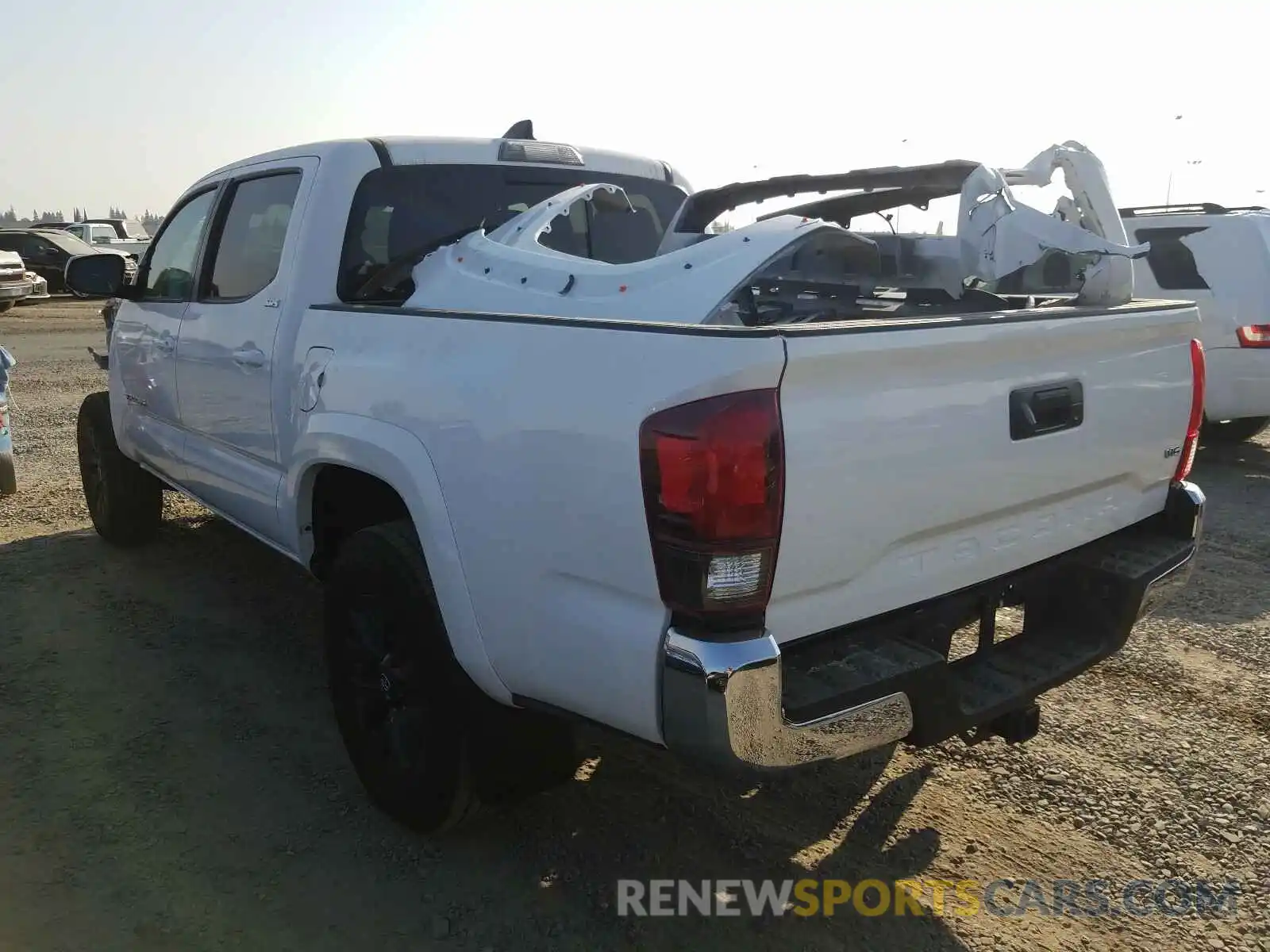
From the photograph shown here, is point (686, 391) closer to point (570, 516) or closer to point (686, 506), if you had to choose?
point (686, 506)

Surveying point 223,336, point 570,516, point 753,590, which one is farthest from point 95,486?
point 753,590

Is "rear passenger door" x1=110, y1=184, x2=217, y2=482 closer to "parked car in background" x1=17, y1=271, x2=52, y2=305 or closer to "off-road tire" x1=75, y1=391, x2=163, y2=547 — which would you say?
"off-road tire" x1=75, y1=391, x2=163, y2=547

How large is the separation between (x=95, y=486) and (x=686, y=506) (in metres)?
5.01

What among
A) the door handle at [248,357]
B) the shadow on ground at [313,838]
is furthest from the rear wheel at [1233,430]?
the door handle at [248,357]

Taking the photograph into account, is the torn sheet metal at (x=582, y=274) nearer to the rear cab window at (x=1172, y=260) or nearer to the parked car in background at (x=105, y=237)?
the rear cab window at (x=1172, y=260)

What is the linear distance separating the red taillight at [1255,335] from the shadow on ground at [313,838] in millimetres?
6118

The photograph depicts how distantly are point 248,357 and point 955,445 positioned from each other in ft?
8.43

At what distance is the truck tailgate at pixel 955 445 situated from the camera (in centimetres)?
205

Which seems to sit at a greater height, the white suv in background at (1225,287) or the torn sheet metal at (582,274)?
the torn sheet metal at (582,274)

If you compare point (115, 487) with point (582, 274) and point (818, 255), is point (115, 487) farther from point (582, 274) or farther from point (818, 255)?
point (818, 255)

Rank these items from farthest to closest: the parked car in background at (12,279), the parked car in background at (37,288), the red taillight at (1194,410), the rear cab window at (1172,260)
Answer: the parked car in background at (37,288) → the parked car in background at (12,279) → the rear cab window at (1172,260) → the red taillight at (1194,410)

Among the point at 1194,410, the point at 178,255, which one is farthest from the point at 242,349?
the point at 1194,410

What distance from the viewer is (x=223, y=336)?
12.8 feet

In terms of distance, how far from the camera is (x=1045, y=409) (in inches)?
97.7
